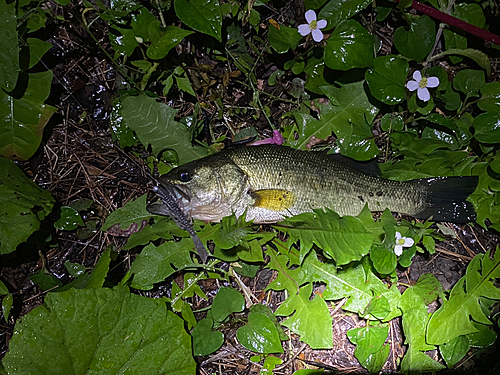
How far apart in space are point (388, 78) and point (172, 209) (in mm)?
2180

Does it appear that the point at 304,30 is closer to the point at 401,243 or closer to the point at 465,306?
the point at 401,243

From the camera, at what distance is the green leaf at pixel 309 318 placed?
306 centimetres

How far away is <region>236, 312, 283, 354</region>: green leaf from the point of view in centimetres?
312

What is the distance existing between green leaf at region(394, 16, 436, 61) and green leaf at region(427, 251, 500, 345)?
184 cm

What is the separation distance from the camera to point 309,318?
3.09m

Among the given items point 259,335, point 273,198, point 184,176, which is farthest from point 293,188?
point 259,335

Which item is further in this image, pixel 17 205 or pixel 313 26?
pixel 313 26

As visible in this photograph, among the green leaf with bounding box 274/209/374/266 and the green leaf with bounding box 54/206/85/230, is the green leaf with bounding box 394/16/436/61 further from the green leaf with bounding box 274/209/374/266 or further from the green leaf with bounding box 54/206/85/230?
the green leaf with bounding box 54/206/85/230

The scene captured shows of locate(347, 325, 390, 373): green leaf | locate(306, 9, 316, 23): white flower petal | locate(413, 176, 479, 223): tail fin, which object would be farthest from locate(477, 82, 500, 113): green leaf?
locate(347, 325, 390, 373): green leaf

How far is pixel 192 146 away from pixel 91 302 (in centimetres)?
154

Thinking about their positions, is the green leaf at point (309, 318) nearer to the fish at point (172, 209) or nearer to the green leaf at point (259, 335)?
the green leaf at point (259, 335)

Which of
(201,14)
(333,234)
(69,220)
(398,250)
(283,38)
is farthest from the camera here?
(69,220)

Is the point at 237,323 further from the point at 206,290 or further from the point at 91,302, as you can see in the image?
the point at 91,302

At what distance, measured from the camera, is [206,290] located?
11.2 ft
